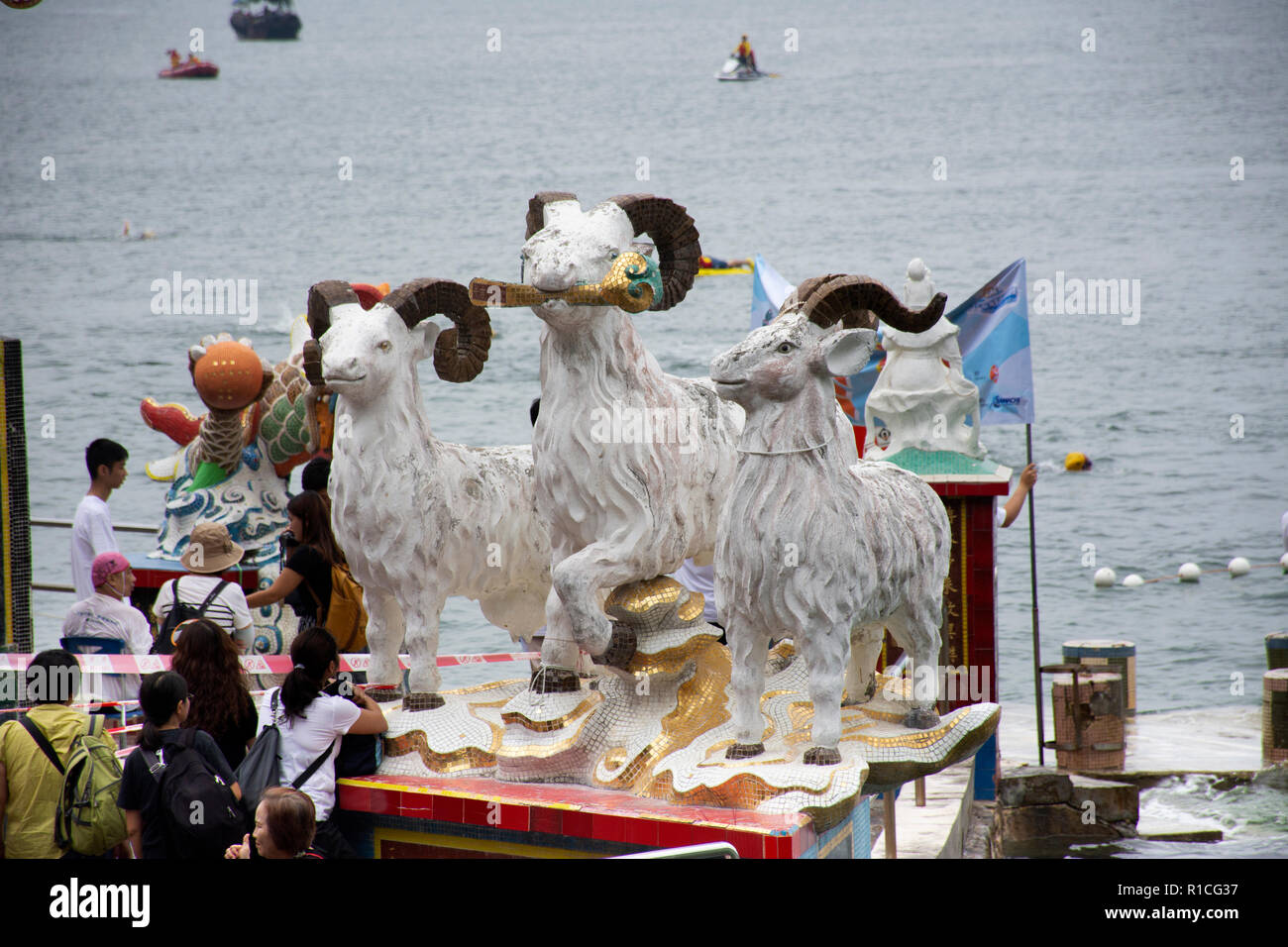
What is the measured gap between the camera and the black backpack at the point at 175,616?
7703mm

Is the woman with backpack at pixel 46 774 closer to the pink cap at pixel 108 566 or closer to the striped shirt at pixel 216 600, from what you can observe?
the striped shirt at pixel 216 600

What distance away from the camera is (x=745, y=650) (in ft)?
21.2

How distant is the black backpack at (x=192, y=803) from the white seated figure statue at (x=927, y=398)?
508 cm

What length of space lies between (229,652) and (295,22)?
47.4 metres

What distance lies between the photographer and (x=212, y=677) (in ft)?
21.1

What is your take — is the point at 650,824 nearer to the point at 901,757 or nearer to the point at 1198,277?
the point at 901,757

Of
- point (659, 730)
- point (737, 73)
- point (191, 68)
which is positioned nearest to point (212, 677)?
point (659, 730)

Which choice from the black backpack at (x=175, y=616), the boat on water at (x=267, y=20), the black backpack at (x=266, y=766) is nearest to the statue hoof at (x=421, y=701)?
the black backpack at (x=266, y=766)

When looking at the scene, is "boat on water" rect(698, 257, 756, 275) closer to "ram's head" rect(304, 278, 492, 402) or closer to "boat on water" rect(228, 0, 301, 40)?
"boat on water" rect(228, 0, 301, 40)

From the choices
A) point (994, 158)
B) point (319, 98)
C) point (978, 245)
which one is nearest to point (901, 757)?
point (978, 245)

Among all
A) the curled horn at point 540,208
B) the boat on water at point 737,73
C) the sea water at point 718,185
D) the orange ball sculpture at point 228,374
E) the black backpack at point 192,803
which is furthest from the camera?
the boat on water at point 737,73

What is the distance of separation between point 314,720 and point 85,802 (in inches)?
38.1

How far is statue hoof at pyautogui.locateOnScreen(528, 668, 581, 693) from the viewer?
23.6 ft

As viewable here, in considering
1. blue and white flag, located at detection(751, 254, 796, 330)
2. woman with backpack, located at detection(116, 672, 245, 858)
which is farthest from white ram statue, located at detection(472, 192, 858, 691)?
blue and white flag, located at detection(751, 254, 796, 330)
